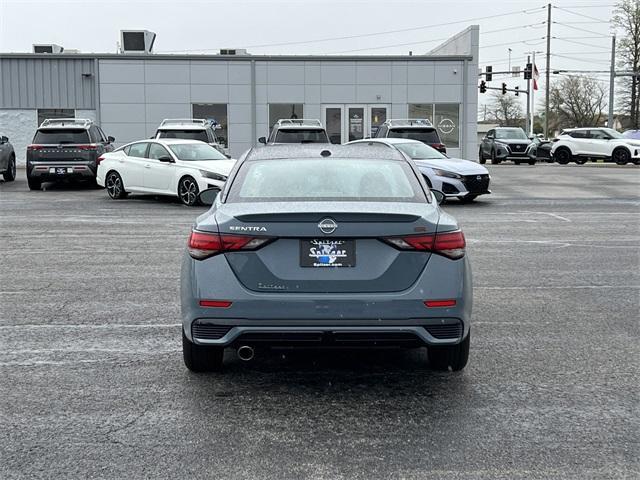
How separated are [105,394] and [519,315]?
3951 millimetres

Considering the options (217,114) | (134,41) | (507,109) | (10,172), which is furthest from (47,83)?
(507,109)

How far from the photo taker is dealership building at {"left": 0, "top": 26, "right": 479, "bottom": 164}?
37.5 meters

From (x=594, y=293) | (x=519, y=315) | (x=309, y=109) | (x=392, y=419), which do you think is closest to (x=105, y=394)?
(x=392, y=419)

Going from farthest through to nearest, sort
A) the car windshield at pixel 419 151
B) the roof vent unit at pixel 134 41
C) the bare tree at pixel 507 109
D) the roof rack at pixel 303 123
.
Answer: the bare tree at pixel 507 109, the roof vent unit at pixel 134 41, the roof rack at pixel 303 123, the car windshield at pixel 419 151

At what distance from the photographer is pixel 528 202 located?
20.0 m

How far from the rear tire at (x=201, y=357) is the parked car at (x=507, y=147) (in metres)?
35.5

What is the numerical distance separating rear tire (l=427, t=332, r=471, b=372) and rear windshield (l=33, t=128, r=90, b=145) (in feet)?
61.1

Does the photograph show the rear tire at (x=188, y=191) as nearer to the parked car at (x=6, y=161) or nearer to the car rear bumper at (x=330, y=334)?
the parked car at (x=6, y=161)

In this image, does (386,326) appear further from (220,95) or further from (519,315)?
(220,95)

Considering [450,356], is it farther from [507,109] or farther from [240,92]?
[507,109]

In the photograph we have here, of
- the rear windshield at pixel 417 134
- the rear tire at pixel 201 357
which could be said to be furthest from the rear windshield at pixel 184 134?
the rear tire at pixel 201 357

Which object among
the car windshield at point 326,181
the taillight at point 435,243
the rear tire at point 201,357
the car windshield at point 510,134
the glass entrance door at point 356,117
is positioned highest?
the glass entrance door at point 356,117

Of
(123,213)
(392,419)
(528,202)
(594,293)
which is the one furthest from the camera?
(528,202)

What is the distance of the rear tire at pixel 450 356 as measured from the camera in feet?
18.1
